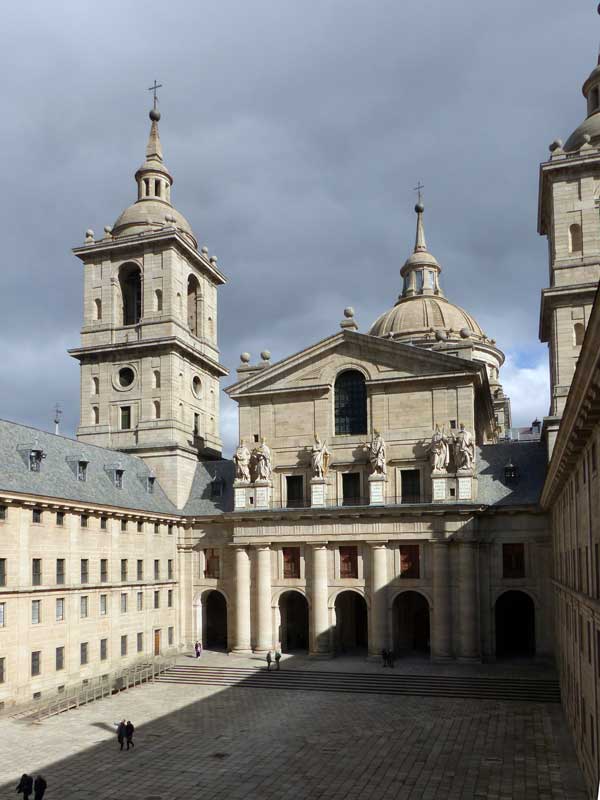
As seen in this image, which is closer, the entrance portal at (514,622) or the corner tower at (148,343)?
the entrance portal at (514,622)

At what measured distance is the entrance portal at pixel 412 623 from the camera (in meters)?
60.2

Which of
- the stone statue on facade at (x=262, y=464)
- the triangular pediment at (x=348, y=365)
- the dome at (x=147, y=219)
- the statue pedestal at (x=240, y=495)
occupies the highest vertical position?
the dome at (x=147, y=219)

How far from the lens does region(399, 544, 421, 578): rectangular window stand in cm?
5653

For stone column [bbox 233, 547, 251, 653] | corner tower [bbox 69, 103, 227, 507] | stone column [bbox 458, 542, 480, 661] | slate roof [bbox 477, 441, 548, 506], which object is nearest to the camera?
stone column [bbox 458, 542, 480, 661]

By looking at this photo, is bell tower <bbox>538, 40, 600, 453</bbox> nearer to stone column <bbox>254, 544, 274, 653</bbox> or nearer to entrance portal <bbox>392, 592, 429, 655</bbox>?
entrance portal <bbox>392, 592, 429, 655</bbox>

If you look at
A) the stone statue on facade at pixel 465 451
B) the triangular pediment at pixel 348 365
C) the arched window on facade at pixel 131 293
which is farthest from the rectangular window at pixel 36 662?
the arched window on facade at pixel 131 293

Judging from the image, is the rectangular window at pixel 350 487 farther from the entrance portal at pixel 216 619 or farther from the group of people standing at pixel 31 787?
the group of people standing at pixel 31 787

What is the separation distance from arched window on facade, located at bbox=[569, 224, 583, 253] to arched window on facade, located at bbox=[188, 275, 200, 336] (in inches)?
1311

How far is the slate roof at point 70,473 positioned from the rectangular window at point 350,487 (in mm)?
13815

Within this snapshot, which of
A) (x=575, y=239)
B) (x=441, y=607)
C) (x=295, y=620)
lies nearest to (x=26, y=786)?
(x=441, y=607)

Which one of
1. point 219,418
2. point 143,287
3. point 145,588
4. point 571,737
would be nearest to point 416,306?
point 219,418

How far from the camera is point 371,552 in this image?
2259 inches

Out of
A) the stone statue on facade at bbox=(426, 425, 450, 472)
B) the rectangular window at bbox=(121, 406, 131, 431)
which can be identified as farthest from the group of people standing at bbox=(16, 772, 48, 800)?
the rectangular window at bbox=(121, 406, 131, 431)

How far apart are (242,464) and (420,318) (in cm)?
3782
